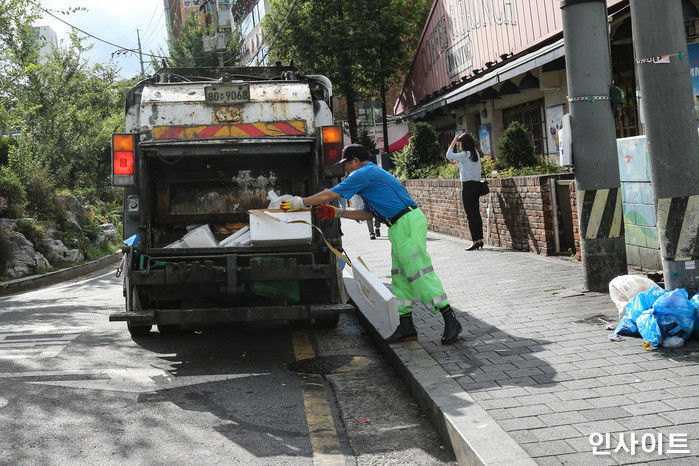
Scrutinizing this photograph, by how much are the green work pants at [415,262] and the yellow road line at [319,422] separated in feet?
3.46

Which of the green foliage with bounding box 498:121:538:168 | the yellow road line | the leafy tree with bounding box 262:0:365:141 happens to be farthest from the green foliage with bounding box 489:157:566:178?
the leafy tree with bounding box 262:0:365:141

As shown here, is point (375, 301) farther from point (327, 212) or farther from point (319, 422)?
point (319, 422)

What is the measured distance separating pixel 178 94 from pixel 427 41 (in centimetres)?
2050

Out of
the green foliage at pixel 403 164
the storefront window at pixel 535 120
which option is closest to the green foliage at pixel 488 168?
the storefront window at pixel 535 120

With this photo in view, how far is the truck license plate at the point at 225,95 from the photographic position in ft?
23.2

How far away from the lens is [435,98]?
24.5 meters

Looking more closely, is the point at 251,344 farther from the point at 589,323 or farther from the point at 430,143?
the point at 430,143

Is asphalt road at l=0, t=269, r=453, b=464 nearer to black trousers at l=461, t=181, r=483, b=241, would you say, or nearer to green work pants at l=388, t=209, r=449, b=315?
green work pants at l=388, t=209, r=449, b=315

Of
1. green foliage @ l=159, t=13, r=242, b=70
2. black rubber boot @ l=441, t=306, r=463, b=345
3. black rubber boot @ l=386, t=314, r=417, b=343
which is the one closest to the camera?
black rubber boot @ l=441, t=306, r=463, b=345

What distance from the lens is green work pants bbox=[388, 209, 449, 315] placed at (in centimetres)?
620

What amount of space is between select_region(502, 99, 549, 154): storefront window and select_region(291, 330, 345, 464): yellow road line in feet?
42.8

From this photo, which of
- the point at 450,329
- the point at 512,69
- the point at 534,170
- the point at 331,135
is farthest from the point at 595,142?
the point at 512,69

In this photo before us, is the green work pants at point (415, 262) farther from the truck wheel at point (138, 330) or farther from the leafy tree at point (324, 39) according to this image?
the leafy tree at point (324, 39)

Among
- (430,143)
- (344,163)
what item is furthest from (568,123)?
(430,143)
